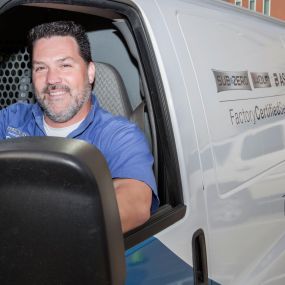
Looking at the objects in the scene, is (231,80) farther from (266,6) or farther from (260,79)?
(266,6)

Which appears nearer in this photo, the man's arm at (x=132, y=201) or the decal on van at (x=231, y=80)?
the man's arm at (x=132, y=201)

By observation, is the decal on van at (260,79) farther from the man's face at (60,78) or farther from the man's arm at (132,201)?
the man's arm at (132,201)

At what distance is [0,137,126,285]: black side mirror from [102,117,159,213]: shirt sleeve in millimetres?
814

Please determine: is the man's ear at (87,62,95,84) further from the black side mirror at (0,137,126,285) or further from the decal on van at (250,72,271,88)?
the black side mirror at (0,137,126,285)

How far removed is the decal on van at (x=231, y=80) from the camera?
200cm

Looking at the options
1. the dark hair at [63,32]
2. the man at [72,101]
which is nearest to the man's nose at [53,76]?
the man at [72,101]

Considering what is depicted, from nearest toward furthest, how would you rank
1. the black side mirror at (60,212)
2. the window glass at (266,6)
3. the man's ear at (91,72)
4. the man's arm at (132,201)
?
1. the black side mirror at (60,212)
2. the man's arm at (132,201)
3. the man's ear at (91,72)
4. the window glass at (266,6)

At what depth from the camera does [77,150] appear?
807mm

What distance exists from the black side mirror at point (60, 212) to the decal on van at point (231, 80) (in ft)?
4.08

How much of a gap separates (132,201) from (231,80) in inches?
34.8

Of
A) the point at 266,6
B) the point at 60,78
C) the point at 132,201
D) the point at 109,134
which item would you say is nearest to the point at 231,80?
the point at 109,134

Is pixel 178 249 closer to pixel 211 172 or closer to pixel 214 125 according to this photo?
pixel 211 172

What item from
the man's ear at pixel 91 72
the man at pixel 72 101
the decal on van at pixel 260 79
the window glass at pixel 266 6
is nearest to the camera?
the man at pixel 72 101

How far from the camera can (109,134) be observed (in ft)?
6.29
